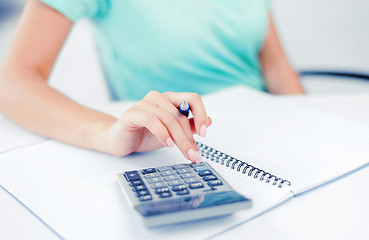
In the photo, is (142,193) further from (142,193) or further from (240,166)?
(240,166)

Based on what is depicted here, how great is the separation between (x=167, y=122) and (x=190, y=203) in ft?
0.44

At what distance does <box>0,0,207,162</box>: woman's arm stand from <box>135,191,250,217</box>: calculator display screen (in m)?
0.10

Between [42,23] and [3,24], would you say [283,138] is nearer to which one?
[42,23]

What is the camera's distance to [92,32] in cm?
108

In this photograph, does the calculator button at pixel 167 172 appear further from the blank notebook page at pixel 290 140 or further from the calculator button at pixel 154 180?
the blank notebook page at pixel 290 140

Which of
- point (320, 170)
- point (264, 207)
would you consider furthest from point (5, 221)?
point (320, 170)

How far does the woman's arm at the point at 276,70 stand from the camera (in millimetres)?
1132

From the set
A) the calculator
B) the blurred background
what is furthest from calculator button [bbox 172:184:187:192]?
the blurred background

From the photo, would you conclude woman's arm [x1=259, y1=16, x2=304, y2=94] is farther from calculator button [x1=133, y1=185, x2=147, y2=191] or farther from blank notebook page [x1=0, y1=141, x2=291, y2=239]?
calculator button [x1=133, y1=185, x2=147, y2=191]

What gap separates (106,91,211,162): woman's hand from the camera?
508mm

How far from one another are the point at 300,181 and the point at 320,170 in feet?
0.15

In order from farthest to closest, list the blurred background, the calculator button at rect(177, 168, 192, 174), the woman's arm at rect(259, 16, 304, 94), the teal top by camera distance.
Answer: the blurred background
the woman's arm at rect(259, 16, 304, 94)
the teal top
the calculator button at rect(177, 168, 192, 174)

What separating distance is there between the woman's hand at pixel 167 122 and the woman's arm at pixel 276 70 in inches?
25.3

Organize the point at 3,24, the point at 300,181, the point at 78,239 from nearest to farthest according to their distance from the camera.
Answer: the point at 78,239 → the point at 300,181 → the point at 3,24
